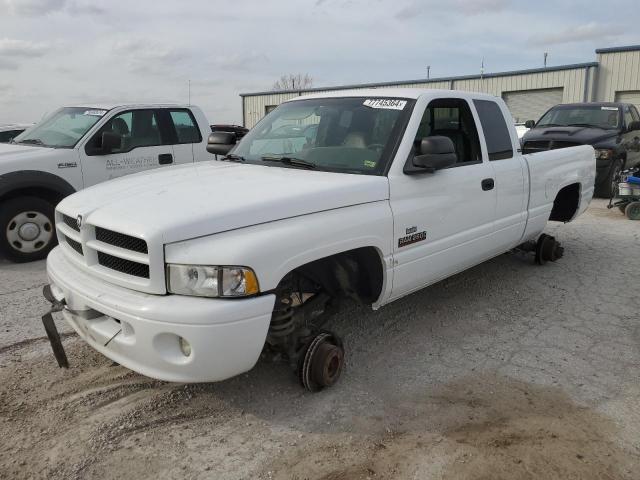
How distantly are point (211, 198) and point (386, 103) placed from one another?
1.68 metres

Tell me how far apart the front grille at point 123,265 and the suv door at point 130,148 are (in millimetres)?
4271

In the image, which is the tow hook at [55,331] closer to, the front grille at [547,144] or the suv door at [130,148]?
the suv door at [130,148]

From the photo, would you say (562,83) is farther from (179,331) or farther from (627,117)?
(179,331)

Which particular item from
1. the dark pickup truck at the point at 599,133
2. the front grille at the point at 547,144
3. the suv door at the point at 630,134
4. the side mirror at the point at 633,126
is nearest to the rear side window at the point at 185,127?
the front grille at the point at 547,144

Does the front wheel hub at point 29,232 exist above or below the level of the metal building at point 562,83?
below

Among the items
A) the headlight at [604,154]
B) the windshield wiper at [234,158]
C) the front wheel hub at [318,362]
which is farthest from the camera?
the headlight at [604,154]

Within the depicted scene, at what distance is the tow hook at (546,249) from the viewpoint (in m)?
6.12

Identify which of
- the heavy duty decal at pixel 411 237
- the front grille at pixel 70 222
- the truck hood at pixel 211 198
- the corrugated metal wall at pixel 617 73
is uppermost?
the corrugated metal wall at pixel 617 73

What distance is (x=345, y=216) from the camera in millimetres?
3270

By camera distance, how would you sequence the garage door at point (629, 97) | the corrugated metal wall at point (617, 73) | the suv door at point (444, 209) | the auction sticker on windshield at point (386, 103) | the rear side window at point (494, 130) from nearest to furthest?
the suv door at point (444, 209) → the auction sticker on windshield at point (386, 103) → the rear side window at point (494, 130) → the corrugated metal wall at point (617, 73) → the garage door at point (629, 97)

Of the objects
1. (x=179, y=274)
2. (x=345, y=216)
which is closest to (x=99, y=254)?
(x=179, y=274)

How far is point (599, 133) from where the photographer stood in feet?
35.2

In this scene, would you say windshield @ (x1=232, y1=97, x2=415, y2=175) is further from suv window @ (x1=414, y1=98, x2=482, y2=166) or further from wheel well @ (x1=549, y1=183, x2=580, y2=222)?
wheel well @ (x1=549, y1=183, x2=580, y2=222)

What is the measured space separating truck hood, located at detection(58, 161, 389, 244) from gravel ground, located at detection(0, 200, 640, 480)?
1.11 m
